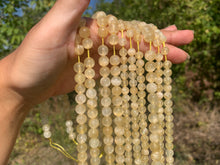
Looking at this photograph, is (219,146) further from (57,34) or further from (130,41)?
(57,34)

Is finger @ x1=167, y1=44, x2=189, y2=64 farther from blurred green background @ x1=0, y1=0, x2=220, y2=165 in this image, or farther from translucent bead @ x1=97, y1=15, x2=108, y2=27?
blurred green background @ x1=0, y1=0, x2=220, y2=165

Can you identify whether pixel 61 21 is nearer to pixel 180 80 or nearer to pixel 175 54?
pixel 175 54

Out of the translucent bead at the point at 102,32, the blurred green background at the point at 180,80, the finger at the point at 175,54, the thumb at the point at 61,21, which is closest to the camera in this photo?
the thumb at the point at 61,21

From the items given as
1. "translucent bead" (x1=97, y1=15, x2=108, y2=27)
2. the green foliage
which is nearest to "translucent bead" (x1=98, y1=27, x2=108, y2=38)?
"translucent bead" (x1=97, y1=15, x2=108, y2=27)

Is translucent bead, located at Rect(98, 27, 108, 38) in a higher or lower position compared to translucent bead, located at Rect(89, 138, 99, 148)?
higher

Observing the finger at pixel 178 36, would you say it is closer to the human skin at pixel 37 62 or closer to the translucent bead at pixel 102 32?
the human skin at pixel 37 62

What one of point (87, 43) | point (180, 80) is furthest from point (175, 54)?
point (180, 80)

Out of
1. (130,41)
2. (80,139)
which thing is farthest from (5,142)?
(130,41)

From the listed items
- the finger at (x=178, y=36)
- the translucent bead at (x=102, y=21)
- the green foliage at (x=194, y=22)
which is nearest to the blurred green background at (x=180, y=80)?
the green foliage at (x=194, y=22)
